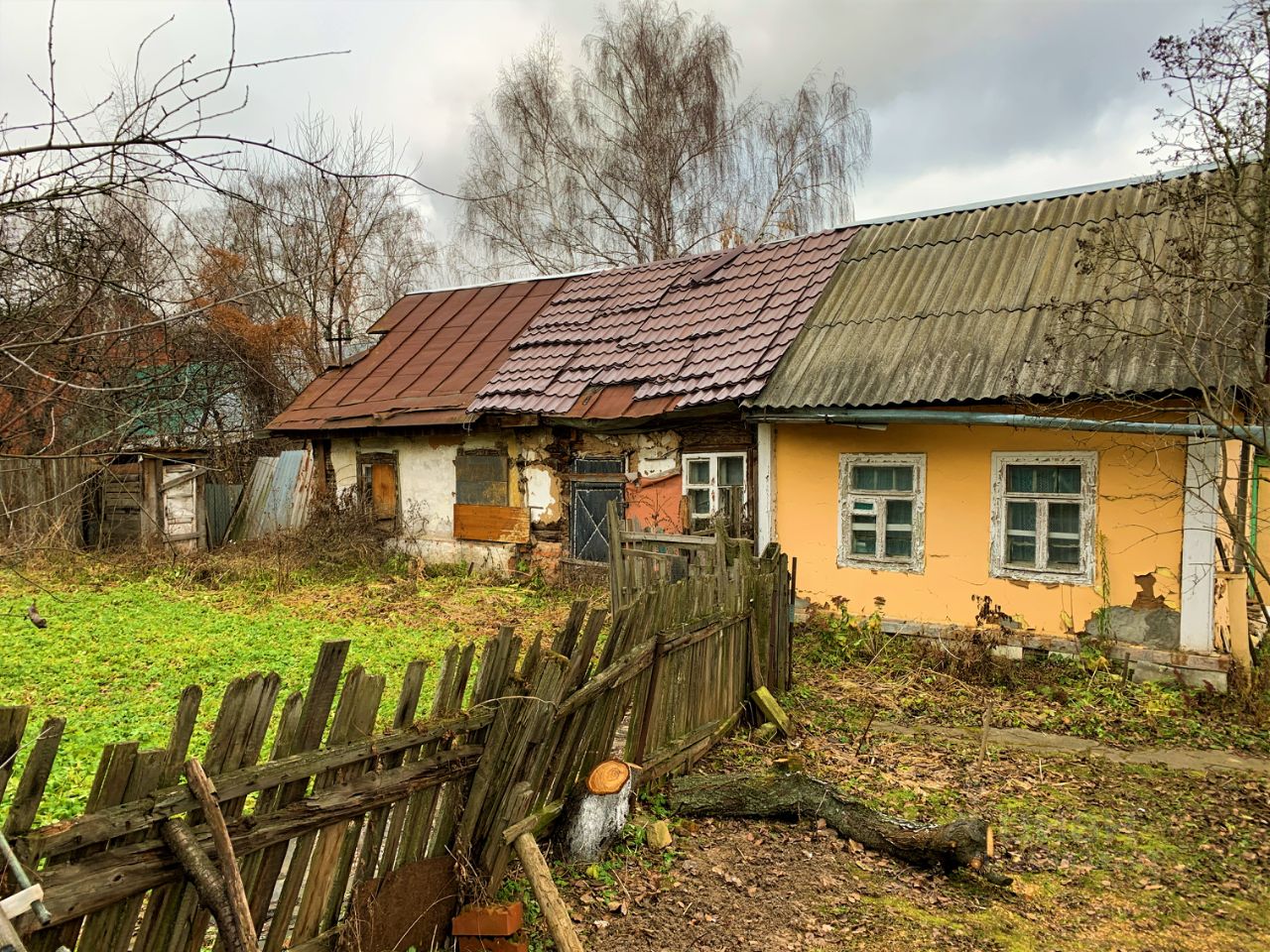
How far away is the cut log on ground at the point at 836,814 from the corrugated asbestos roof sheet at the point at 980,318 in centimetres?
468

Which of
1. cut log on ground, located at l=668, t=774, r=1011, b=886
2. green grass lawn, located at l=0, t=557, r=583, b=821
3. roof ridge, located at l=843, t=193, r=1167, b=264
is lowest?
cut log on ground, located at l=668, t=774, r=1011, b=886

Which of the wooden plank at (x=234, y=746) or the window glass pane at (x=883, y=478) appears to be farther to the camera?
the window glass pane at (x=883, y=478)

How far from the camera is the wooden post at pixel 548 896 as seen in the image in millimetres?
3221

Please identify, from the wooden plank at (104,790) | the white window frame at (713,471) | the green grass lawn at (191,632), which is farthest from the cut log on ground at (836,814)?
the white window frame at (713,471)

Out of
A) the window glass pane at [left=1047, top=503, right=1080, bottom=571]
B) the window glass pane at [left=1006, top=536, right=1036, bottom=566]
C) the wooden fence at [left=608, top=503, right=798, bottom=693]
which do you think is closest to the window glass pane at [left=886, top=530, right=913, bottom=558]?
the window glass pane at [left=1006, top=536, right=1036, bottom=566]

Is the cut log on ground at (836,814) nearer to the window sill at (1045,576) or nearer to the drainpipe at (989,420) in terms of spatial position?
the drainpipe at (989,420)

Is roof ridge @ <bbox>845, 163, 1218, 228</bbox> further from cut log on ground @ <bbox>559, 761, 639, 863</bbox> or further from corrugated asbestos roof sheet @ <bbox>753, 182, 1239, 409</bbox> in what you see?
cut log on ground @ <bbox>559, 761, 639, 863</bbox>

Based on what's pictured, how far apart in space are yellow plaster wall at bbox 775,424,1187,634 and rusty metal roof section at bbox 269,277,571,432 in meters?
5.71

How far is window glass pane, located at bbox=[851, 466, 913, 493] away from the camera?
30.5 ft

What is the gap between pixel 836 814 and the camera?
15.6ft

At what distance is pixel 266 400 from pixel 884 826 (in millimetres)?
22294

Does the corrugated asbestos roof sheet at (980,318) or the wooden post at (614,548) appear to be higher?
the corrugated asbestos roof sheet at (980,318)

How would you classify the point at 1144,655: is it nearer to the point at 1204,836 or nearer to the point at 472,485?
the point at 1204,836

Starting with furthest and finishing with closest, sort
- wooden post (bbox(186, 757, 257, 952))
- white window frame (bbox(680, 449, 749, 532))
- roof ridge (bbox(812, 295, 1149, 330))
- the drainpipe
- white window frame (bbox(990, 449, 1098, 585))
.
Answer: white window frame (bbox(680, 449, 749, 532)), roof ridge (bbox(812, 295, 1149, 330)), white window frame (bbox(990, 449, 1098, 585)), the drainpipe, wooden post (bbox(186, 757, 257, 952))
